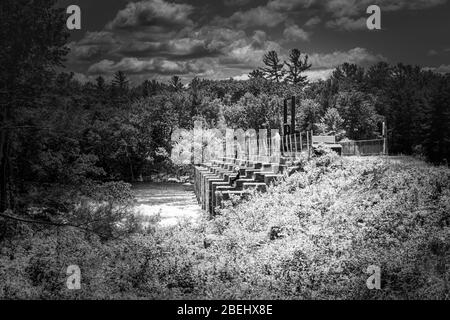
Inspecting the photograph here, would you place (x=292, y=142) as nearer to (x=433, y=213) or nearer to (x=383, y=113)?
(x=433, y=213)

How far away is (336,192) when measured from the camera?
51.3 feet

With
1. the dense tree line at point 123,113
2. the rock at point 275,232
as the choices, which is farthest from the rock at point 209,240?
the dense tree line at point 123,113

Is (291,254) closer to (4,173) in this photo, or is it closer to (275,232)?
(275,232)

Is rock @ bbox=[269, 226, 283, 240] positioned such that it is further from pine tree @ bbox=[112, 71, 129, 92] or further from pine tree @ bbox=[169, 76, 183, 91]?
pine tree @ bbox=[169, 76, 183, 91]

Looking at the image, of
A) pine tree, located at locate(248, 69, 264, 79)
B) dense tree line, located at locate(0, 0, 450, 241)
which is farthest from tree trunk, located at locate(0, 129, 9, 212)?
pine tree, located at locate(248, 69, 264, 79)

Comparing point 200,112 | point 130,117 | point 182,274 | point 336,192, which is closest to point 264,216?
point 336,192

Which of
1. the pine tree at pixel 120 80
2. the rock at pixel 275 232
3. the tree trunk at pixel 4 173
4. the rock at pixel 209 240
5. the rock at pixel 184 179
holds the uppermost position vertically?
the pine tree at pixel 120 80

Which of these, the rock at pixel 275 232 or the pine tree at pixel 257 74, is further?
the pine tree at pixel 257 74

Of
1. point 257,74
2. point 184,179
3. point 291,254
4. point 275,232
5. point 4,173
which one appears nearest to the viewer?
point 291,254

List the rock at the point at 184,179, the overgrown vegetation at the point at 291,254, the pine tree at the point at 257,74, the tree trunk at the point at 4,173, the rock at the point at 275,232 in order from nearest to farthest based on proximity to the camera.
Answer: the overgrown vegetation at the point at 291,254
the rock at the point at 275,232
the tree trunk at the point at 4,173
the rock at the point at 184,179
the pine tree at the point at 257,74

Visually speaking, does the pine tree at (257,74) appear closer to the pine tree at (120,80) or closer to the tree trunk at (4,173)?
the pine tree at (120,80)

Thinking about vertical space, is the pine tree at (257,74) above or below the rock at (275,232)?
above

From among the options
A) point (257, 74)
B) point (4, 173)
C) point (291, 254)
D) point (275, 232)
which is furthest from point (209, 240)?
point (257, 74)
